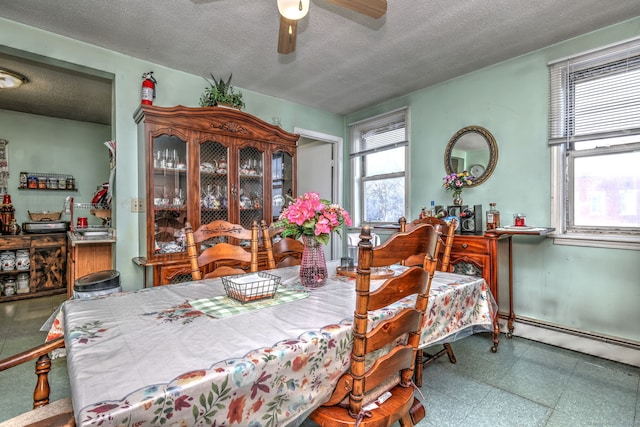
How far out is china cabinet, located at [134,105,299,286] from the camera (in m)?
2.49

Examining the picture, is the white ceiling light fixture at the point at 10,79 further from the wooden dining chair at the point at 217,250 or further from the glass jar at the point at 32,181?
the wooden dining chair at the point at 217,250

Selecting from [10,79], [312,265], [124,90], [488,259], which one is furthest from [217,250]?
[10,79]

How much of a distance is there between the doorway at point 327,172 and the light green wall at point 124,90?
165 cm

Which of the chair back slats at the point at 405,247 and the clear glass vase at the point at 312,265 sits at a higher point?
the chair back slats at the point at 405,247

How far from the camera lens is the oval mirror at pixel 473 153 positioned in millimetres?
2902

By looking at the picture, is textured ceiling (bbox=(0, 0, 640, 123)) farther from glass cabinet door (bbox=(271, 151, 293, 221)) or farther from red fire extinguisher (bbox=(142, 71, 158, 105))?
glass cabinet door (bbox=(271, 151, 293, 221))

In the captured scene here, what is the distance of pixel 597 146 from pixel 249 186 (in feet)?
9.75

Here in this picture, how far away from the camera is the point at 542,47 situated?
255cm

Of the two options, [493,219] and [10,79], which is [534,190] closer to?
[493,219]

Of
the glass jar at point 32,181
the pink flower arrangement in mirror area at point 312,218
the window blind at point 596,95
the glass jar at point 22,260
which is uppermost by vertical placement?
the window blind at point 596,95

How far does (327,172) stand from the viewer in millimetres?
4301

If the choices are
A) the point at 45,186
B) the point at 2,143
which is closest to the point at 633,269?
the point at 45,186

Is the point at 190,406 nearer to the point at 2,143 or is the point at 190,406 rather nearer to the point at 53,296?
the point at 53,296

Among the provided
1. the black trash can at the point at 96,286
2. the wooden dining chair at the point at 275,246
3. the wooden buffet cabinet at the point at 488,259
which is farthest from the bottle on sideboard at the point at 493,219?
the black trash can at the point at 96,286
